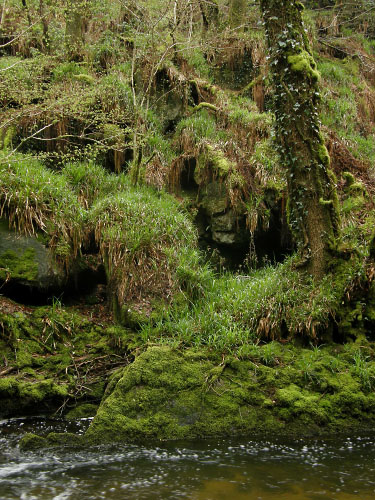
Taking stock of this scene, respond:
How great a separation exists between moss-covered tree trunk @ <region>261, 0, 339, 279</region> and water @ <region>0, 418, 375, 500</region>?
2.47 meters

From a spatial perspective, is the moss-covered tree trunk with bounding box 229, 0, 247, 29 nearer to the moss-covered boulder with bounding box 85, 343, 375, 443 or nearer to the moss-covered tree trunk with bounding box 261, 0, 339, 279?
the moss-covered tree trunk with bounding box 261, 0, 339, 279

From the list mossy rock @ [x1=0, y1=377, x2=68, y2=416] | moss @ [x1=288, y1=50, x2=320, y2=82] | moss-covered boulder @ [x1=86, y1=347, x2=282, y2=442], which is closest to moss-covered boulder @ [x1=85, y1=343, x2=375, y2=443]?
moss-covered boulder @ [x1=86, y1=347, x2=282, y2=442]

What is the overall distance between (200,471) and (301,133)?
4075mm

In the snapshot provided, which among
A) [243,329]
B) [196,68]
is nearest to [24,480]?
[243,329]

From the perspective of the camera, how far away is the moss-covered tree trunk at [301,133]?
5.76m

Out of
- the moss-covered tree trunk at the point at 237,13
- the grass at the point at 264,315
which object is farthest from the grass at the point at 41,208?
the moss-covered tree trunk at the point at 237,13

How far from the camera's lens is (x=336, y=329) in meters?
5.62

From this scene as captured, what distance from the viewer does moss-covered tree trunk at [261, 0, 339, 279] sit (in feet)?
18.9

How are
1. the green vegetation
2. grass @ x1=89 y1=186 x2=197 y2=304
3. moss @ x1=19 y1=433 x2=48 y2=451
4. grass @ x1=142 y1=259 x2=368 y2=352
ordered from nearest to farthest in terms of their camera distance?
moss @ x1=19 y1=433 x2=48 y2=451 < the green vegetation < grass @ x1=142 y1=259 x2=368 y2=352 < grass @ x1=89 y1=186 x2=197 y2=304

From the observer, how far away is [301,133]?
5758 mm

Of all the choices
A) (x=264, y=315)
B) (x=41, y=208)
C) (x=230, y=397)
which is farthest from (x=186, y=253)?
(x=230, y=397)

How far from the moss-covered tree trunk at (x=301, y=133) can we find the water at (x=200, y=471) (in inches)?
97.3

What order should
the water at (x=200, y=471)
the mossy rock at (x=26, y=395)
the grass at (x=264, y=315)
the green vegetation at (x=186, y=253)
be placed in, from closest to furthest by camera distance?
the water at (x=200, y=471) → the green vegetation at (x=186, y=253) → the mossy rock at (x=26, y=395) → the grass at (x=264, y=315)

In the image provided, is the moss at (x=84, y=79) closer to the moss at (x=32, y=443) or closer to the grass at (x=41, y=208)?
the grass at (x=41, y=208)
